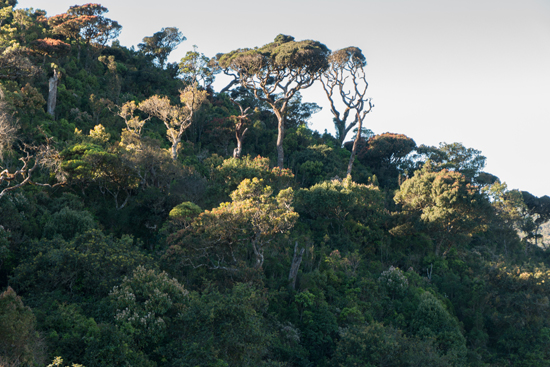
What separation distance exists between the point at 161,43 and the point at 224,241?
4259cm

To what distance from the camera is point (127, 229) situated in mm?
24703

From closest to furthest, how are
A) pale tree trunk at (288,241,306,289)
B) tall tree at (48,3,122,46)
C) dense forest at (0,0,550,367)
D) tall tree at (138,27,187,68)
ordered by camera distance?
1. dense forest at (0,0,550,367)
2. pale tree trunk at (288,241,306,289)
3. tall tree at (48,3,122,46)
4. tall tree at (138,27,187,68)

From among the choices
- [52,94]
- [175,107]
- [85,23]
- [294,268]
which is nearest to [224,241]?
[294,268]

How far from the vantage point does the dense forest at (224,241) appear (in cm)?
1588

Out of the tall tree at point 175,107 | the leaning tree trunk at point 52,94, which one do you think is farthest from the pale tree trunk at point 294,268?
the leaning tree trunk at point 52,94

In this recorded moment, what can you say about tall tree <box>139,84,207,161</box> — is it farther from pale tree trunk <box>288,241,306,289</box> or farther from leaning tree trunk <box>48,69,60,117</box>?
pale tree trunk <box>288,241,306,289</box>

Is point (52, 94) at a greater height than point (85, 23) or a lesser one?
A: lesser

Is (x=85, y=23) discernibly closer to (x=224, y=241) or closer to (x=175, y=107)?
(x=175, y=107)

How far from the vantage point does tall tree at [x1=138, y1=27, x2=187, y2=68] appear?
54.4 metres

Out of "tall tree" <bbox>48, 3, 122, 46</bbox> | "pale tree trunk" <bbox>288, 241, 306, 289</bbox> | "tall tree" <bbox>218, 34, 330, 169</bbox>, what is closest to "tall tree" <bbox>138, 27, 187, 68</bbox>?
"tall tree" <bbox>48, 3, 122, 46</bbox>

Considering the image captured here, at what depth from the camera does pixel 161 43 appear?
55.8 metres

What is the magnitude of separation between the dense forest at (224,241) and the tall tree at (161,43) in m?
9.06

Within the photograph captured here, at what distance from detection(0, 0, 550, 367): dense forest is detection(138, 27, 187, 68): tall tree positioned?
906 cm

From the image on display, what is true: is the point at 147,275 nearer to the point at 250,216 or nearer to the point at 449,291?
the point at 250,216
